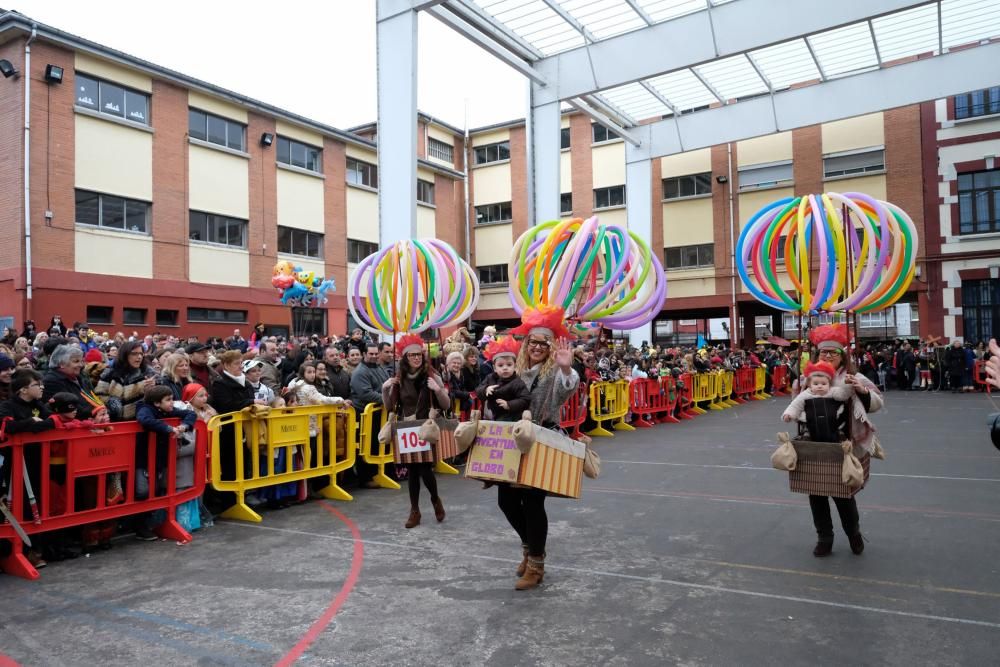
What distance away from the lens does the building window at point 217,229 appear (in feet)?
80.3

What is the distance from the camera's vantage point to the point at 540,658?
387 centimetres

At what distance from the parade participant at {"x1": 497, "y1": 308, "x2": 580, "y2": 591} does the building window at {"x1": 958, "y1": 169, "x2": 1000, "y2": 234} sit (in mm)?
27009

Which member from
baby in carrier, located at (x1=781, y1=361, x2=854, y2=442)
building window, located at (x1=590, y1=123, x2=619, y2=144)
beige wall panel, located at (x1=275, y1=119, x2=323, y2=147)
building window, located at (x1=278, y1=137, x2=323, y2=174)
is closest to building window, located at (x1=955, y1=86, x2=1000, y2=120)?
building window, located at (x1=590, y1=123, x2=619, y2=144)

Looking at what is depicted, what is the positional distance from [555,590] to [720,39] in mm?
16473

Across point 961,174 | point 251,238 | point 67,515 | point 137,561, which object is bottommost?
point 137,561

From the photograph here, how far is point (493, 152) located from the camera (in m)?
37.0

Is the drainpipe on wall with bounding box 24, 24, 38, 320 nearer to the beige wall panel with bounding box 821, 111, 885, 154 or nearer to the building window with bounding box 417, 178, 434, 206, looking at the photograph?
the building window with bounding box 417, 178, 434, 206

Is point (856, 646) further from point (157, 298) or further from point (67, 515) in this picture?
point (157, 298)

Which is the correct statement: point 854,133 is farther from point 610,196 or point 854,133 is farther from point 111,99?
point 111,99

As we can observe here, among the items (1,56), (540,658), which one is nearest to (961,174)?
(540,658)

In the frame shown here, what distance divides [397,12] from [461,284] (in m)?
8.99

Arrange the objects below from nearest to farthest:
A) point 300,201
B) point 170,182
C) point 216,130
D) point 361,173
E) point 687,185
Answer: point 170,182
point 216,130
point 300,201
point 687,185
point 361,173

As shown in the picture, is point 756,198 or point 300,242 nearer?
point 300,242

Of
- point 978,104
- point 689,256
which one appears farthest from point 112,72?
point 978,104
